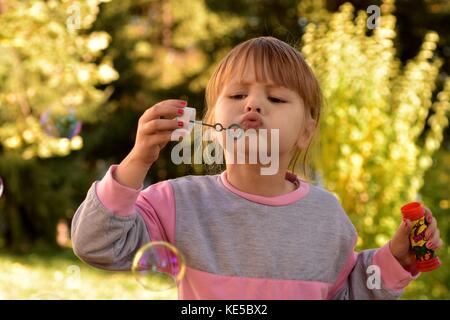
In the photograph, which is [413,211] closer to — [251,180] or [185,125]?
[251,180]

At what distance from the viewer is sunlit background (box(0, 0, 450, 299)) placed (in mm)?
4176

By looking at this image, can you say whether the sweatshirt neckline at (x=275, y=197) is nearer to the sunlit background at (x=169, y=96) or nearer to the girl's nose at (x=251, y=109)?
the girl's nose at (x=251, y=109)

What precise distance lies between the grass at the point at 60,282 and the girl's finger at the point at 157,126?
144 inches

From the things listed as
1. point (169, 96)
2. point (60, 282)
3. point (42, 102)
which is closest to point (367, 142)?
point (60, 282)

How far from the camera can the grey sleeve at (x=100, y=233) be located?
1395 millimetres

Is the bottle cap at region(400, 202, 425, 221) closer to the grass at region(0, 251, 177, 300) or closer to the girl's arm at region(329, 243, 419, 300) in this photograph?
the girl's arm at region(329, 243, 419, 300)

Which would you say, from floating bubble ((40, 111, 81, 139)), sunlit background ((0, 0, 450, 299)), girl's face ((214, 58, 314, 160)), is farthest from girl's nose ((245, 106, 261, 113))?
floating bubble ((40, 111, 81, 139))

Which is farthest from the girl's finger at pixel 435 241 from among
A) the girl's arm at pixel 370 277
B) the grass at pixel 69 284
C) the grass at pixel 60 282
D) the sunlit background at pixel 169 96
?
the grass at pixel 60 282

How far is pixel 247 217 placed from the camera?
1563 millimetres

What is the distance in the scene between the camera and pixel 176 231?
153 centimetres

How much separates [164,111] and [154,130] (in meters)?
0.04

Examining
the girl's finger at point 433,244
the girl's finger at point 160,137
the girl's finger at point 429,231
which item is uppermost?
the girl's finger at point 160,137

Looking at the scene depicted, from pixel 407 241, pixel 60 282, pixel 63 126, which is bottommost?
pixel 60 282
